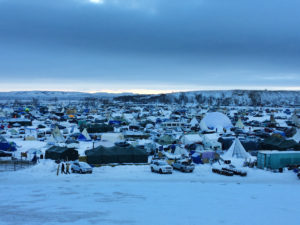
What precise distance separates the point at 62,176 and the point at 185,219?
26.3 feet

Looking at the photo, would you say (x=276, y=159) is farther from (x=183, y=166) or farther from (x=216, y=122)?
(x=216, y=122)

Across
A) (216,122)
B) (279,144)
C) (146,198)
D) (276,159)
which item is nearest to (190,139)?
(279,144)

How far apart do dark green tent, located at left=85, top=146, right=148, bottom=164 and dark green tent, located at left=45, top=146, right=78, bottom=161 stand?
1.63m

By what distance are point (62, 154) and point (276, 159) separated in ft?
43.9

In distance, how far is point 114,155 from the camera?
18.0 metres

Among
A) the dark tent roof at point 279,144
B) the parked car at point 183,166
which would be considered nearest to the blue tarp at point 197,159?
the parked car at point 183,166

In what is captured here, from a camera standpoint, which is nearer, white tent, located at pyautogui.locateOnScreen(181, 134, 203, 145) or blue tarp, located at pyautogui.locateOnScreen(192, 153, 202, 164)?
blue tarp, located at pyautogui.locateOnScreen(192, 153, 202, 164)

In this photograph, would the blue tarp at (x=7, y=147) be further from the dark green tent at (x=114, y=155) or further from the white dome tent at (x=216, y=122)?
the white dome tent at (x=216, y=122)

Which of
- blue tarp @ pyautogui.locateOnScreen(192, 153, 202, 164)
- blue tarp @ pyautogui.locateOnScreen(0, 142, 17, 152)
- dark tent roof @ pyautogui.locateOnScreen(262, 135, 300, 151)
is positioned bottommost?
blue tarp @ pyautogui.locateOnScreen(0, 142, 17, 152)

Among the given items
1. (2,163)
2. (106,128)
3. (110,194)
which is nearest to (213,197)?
(110,194)

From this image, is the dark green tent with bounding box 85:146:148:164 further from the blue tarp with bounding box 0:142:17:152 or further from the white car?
the blue tarp with bounding box 0:142:17:152

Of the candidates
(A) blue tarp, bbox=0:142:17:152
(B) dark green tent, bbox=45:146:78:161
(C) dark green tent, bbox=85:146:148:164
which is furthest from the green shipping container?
(A) blue tarp, bbox=0:142:17:152

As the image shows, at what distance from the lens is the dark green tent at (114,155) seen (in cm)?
1770

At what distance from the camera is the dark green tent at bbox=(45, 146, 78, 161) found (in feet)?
62.4
